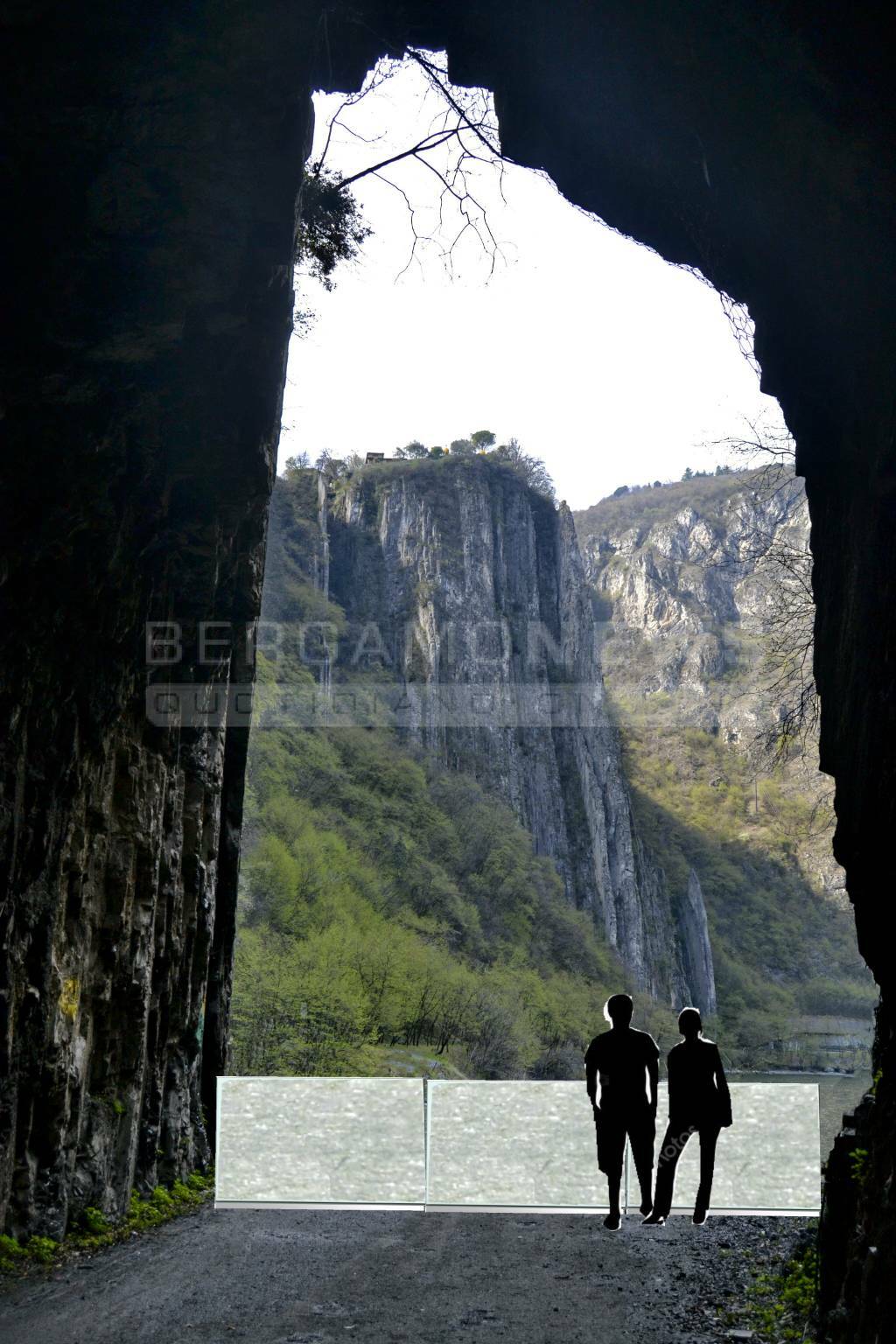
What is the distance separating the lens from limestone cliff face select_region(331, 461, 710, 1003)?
226ft

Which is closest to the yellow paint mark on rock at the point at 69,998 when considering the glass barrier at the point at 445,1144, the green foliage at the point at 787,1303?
the glass barrier at the point at 445,1144

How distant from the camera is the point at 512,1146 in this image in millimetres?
9008

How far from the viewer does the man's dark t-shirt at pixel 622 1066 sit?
5379mm

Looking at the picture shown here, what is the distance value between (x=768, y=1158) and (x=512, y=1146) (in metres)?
2.00

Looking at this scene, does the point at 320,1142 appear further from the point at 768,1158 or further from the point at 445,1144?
the point at 768,1158

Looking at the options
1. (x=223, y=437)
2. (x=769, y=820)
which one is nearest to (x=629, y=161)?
(x=223, y=437)

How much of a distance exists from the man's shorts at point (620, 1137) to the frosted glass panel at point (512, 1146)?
329cm

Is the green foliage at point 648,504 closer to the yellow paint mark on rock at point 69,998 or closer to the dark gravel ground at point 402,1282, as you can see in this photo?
the dark gravel ground at point 402,1282

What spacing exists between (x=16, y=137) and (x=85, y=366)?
138cm

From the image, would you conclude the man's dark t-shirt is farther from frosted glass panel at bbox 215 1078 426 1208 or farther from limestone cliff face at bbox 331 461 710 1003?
limestone cliff face at bbox 331 461 710 1003

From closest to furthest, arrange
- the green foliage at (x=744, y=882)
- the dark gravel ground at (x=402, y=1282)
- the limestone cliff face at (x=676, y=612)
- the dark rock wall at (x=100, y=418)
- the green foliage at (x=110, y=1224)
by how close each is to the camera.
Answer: the dark gravel ground at (x=402, y=1282)
the dark rock wall at (x=100, y=418)
the green foliage at (x=110, y=1224)
the green foliage at (x=744, y=882)
the limestone cliff face at (x=676, y=612)

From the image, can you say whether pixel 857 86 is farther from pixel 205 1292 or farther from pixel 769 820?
pixel 769 820

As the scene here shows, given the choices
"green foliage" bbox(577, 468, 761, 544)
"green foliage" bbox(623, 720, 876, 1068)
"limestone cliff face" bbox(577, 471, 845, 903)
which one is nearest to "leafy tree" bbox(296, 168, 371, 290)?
"green foliage" bbox(623, 720, 876, 1068)

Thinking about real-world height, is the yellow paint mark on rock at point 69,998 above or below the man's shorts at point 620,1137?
above
